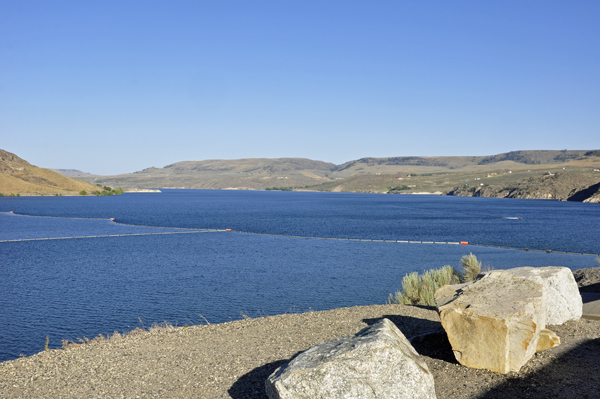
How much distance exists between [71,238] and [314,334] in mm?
42035

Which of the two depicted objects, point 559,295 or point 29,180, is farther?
A: point 29,180

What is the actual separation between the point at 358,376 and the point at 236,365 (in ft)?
10.2

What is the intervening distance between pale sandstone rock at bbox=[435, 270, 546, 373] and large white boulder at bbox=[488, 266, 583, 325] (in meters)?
2.05

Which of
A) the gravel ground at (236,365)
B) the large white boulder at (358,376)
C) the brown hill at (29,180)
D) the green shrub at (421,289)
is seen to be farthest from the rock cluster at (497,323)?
the brown hill at (29,180)

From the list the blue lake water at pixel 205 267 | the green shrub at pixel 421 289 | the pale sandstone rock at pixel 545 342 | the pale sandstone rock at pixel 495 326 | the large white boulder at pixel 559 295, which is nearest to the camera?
the pale sandstone rock at pixel 495 326

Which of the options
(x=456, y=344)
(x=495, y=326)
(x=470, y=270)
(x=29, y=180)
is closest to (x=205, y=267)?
(x=470, y=270)

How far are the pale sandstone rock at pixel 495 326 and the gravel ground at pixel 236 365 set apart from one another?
0.83 ft

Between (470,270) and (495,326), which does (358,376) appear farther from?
(470,270)

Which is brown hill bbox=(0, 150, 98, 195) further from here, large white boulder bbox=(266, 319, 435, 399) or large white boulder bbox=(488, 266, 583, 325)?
large white boulder bbox=(266, 319, 435, 399)

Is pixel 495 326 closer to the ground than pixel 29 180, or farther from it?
closer to the ground

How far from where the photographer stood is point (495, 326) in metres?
7.80

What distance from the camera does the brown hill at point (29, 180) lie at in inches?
5684

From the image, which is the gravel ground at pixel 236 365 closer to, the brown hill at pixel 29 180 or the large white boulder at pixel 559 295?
the large white boulder at pixel 559 295

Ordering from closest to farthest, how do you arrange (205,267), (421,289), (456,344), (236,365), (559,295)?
(456,344) < (236,365) < (559,295) < (421,289) < (205,267)
